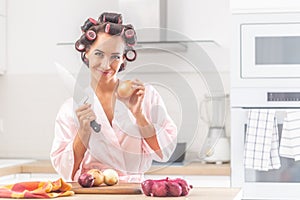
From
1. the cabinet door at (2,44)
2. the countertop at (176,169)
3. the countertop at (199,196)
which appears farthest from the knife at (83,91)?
the cabinet door at (2,44)

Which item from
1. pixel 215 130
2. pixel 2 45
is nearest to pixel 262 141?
pixel 215 130

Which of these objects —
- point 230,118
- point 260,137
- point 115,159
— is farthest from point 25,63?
point 115,159

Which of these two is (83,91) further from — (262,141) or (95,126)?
(262,141)

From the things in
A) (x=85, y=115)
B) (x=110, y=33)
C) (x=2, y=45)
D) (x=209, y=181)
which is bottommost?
(x=209, y=181)

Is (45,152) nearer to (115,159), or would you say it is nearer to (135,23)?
(135,23)

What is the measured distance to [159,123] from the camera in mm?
2059

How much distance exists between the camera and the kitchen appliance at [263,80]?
3.16 metres

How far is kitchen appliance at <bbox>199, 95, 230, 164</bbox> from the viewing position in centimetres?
329

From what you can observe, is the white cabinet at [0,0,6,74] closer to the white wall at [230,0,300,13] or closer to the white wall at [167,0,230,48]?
the white wall at [167,0,230,48]

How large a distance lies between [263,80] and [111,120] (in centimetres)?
128

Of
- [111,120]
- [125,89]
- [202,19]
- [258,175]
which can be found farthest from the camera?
[202,19]

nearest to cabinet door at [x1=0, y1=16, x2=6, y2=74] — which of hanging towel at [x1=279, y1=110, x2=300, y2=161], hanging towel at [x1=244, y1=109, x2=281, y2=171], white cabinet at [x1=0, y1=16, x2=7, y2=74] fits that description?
white cabinet at [x1=0, y1=16, x2=7, y2=74]

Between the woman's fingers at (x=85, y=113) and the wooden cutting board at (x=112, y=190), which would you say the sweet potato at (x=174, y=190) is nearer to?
the wooden cutting board at (x=112, y=190)

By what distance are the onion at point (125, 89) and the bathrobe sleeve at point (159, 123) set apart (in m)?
0.07
